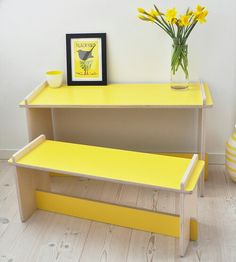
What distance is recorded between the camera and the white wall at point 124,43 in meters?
2.79

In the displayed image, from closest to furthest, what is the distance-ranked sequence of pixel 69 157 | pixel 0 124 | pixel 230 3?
pixel 69 157 → pixel 230 3 → pixel 0 124

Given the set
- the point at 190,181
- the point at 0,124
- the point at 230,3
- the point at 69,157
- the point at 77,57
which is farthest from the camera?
the point at 0,124

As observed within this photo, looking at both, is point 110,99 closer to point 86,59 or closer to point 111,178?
point 86,59

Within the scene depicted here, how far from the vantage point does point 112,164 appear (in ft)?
7.67

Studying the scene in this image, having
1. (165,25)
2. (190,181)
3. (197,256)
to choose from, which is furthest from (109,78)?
(197,256)

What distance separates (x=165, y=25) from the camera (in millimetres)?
2803

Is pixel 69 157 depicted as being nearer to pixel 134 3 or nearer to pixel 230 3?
pixel 134 3

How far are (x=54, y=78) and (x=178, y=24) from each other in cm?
82

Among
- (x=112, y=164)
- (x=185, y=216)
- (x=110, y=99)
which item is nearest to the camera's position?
(x=185, y=216)

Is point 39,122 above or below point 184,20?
below

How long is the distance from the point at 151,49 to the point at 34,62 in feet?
2.43

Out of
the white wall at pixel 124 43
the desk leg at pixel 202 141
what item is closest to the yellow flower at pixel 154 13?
the white wall at pixel 124 43

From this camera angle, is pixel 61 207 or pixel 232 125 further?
pixel 232 125

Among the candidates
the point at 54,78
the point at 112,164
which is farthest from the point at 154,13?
the point at 112,164
